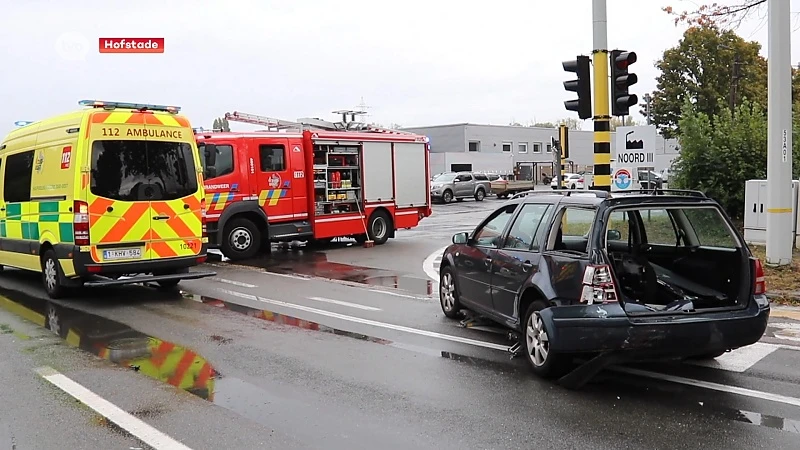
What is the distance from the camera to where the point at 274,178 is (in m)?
16.5

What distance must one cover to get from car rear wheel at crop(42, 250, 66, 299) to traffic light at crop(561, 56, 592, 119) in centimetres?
810

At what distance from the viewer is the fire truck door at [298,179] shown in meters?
16.8

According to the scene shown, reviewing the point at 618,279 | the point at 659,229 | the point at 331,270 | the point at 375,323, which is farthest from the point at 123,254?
the point at 659,229

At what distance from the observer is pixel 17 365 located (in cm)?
694

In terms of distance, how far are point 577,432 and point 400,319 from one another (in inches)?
167

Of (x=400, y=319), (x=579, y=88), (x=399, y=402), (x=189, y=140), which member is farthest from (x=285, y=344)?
(x=579, y=88)

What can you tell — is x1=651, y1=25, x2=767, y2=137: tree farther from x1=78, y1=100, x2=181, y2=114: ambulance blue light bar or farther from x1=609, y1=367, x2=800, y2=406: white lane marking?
x1=609, y1=367, x2=800, y2=406: white lane marking

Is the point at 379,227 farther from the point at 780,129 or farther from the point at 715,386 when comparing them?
the point at 715,386

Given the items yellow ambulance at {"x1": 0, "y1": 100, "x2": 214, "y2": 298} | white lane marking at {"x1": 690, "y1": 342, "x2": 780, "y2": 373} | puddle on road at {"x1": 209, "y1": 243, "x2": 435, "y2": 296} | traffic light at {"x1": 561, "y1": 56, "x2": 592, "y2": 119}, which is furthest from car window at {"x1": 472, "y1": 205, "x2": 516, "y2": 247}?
yellow ambulance at {"x1": 0, "y1": 100, "x2": 214, "y2": 298}

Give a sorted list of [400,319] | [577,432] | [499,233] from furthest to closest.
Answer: [400,319]
[499,233]
[577,432]

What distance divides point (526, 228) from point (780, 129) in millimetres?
6347

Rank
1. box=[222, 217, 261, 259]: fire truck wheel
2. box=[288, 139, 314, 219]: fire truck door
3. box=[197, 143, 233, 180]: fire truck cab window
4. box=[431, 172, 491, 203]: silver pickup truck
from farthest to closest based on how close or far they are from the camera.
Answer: box=[431, 172, 491, 203]: silver pickup truck < box=[288, 139, 314, 219]: fire truck door < box=[222, 217, 261, 259]: fire truck wheel < box=[197, 143, 233, 180]: fire truck cab window

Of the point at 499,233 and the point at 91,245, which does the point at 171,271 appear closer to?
the point at 91,245

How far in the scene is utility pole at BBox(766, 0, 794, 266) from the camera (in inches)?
434
